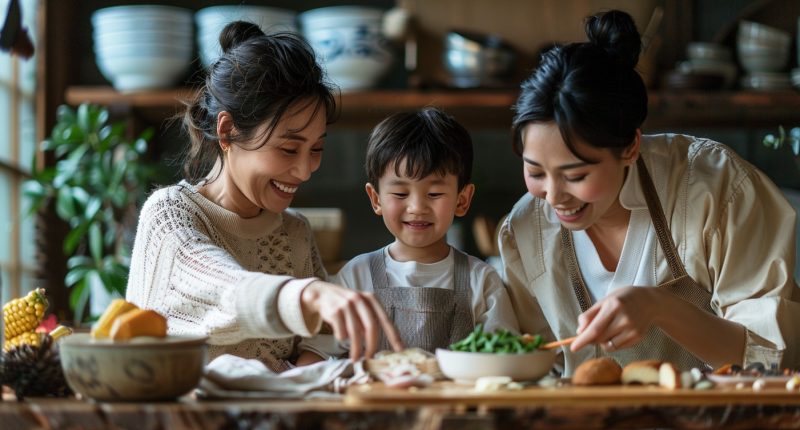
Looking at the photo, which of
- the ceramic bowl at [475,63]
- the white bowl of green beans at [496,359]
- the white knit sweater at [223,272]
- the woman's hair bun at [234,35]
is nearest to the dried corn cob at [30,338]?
the white knit sweater at [223,272]

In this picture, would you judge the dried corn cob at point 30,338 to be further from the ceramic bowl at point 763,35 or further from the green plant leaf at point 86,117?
the ceramic bowl at point 763,35

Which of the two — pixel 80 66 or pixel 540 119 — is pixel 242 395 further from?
pixel 80 66

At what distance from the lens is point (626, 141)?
1.63 metres

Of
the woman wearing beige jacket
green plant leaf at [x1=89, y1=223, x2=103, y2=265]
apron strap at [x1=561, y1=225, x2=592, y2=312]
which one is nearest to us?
the woman wearing beige jacket

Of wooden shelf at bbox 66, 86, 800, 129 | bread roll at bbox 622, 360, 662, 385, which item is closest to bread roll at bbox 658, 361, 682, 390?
bread roll at bbox 622, 360, 662, 385

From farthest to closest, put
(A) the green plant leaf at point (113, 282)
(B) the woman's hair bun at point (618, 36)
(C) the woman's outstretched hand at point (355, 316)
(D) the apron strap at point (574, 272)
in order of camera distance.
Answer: (A) the green plant leaf at point (113, 282) → (D) the apron strap at point (574, 272) → (B) the woman's hair bun at point (618, 36) → (C) the woman's outstretched hand at point (355, 316)

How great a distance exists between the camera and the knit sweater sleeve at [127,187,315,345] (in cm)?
121

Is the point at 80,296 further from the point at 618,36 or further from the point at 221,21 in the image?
the point at 618,36

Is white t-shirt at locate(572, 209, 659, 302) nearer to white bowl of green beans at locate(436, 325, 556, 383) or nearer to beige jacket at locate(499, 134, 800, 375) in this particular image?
beige jacket at locate(499, 134, 800, 375)

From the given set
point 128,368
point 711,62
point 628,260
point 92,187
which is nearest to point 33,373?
point 128,368

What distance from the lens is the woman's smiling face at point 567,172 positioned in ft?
5.18

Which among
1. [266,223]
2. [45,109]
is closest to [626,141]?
[266,223]


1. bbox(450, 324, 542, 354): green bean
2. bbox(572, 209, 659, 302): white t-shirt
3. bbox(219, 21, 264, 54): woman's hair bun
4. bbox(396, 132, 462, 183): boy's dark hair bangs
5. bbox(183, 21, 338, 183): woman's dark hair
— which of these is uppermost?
bbox(219, 21, 264, 54): woman's hair bun

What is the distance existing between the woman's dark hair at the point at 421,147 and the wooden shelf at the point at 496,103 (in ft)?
4.43
